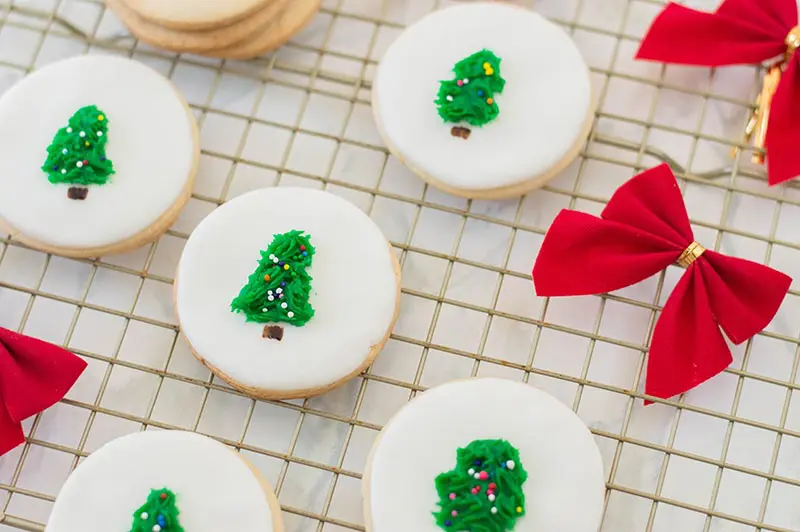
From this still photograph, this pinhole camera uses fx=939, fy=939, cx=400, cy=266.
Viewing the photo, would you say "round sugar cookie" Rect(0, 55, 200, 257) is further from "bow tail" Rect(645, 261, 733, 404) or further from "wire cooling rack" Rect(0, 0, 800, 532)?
"bow tail" Rect(645, 261, 733, 404)

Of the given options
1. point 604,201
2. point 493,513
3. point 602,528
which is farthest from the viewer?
point 604,201

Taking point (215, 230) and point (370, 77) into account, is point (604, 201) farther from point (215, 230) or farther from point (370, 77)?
point (215, 230)

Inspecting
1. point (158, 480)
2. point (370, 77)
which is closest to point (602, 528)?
point (158, 480)

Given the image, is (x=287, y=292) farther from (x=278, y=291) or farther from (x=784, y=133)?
(x=784, y=133)

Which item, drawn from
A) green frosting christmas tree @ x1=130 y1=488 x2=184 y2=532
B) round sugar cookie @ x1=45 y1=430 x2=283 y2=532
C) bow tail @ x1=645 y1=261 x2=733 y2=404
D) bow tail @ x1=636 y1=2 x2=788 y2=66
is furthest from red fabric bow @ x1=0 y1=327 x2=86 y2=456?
bow tail @ x1=636 y1=2 x2=788 y2=66

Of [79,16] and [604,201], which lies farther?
[79,16]

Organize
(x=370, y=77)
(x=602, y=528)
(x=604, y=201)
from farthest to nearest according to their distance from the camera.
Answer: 1. (x=370, y=77)
2. (x=604, y=201)
3. (x=602, y=528)
